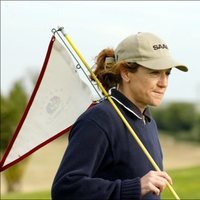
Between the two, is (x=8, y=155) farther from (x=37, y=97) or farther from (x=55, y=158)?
(x=55, y=158)

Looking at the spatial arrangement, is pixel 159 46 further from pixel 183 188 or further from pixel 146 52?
pixel 183 188

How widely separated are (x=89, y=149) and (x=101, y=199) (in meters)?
0.24

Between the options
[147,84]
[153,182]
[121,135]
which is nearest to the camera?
[153,182]

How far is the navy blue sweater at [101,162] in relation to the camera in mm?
3297

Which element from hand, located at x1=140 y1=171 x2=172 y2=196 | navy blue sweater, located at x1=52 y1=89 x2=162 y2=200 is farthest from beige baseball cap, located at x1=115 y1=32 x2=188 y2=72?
hand, located at x1=140 y1=171 x2=172 y2=196

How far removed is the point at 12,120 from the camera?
23.0m

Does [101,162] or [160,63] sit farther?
[160,63]

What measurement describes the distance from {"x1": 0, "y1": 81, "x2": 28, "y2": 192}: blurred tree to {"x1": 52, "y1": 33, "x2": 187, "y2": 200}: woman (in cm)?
1913

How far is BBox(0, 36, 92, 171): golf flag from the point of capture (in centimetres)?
393

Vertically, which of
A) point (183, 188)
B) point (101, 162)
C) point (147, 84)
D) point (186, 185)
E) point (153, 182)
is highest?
point (147, 84)

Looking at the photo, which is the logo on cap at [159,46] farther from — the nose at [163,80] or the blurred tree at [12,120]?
the blurred tree at [12,120]

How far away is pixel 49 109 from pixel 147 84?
0.69m

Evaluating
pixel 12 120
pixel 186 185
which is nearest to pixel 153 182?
pixel 186 185

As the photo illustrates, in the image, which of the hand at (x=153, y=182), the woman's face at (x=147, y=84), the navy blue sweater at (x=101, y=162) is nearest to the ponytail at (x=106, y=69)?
the woman's face at (x=147, y=84)
